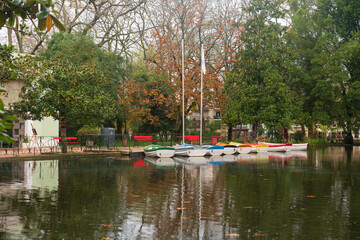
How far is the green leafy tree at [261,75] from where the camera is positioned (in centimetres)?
4559

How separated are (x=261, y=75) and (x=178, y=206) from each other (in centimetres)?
3733

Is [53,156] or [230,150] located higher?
[230,150]

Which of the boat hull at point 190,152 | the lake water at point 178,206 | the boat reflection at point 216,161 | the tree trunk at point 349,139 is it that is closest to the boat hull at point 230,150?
the boat reflection at point 216,161

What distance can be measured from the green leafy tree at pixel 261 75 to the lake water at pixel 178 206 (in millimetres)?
27237

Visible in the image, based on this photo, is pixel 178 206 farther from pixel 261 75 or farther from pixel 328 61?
pixel 328 61

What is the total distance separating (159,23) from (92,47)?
8563 mm

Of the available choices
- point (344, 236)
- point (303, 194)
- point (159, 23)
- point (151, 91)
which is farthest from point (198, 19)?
point (344, 236)

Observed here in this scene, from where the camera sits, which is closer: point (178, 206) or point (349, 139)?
point (178, 206)

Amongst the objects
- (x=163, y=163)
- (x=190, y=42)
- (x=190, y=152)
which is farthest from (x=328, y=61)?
(x=163, y=163)

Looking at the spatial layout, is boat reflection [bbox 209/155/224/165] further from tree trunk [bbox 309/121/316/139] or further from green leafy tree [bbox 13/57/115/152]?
tree trunk [bbox 309/121/316/139]

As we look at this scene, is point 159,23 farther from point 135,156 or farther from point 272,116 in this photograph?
point 135,156

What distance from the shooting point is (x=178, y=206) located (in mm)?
11258

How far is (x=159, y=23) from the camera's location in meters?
47.5

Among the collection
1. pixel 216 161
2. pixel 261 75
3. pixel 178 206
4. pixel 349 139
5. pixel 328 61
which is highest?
pixel 328 61
